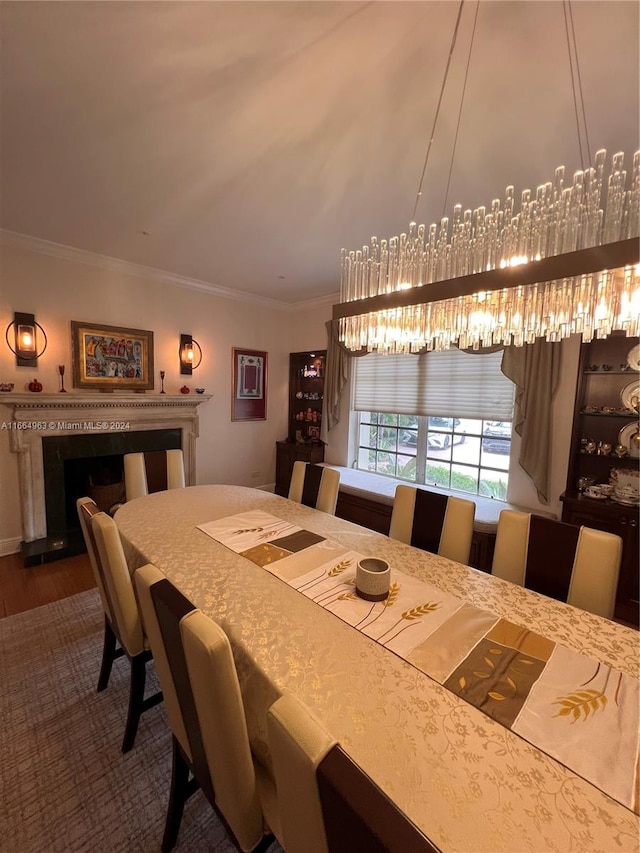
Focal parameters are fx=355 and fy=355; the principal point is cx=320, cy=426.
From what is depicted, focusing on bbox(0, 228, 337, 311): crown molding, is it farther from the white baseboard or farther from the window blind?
the white baseboard

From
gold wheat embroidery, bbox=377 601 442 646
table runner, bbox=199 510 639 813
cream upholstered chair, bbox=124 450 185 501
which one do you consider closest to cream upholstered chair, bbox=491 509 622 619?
table runner, bbox=199 510 639 813

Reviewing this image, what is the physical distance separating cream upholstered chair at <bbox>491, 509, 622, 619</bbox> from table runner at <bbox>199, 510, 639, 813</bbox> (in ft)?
1.52

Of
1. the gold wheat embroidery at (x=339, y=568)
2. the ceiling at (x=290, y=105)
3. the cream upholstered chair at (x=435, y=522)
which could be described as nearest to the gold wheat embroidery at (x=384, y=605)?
the gold wheat embroidery at (x=339, y=568)

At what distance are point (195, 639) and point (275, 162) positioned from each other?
222 cm

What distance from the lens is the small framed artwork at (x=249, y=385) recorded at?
4672 millimetres

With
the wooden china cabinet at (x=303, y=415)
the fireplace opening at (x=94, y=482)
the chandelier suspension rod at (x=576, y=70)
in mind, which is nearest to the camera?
the chandelier suspension rod at (x=576, y=70)

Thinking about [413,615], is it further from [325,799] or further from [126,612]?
[126,612]

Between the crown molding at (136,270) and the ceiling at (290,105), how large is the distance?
56 centimetres

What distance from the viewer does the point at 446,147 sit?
176 cm

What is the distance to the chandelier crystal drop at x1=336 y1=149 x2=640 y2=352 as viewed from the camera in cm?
126

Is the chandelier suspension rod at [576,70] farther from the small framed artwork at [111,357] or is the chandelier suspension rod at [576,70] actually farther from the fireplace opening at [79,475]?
the fireplace opening at [79,475]

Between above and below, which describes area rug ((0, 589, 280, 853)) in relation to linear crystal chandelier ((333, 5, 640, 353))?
below

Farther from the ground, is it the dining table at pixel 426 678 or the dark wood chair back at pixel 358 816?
the dark wood chair back at pixel 358 816

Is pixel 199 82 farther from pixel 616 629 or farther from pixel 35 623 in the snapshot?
pixel 35 623
